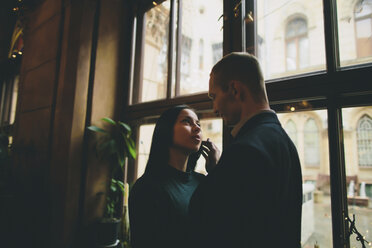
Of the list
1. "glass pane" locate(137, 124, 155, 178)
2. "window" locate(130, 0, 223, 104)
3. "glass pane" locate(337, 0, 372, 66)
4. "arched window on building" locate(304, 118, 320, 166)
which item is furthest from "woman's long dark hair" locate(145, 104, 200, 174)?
"glass pane" locate(137, 124, 155, 178)

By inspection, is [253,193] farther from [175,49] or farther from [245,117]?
[175,49]

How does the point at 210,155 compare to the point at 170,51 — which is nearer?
the point at 210,155

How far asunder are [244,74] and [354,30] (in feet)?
3.51

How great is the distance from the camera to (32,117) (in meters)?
3.44

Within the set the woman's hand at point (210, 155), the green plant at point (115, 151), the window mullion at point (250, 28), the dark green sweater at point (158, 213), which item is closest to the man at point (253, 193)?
the dark green sweater at point (158, 213)

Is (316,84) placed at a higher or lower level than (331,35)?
lower

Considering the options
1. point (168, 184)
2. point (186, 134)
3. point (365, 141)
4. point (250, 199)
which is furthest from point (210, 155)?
point (365, 141)

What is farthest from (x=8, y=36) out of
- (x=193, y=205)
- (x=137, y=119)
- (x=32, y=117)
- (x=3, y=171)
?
(x=193, y=205)

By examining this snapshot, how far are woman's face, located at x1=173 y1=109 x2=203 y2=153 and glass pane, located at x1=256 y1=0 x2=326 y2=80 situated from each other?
31.4 inches

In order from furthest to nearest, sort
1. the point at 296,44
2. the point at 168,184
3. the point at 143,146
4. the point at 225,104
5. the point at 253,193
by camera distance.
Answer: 1. the point at 143,146
2. the point at 296,44
3. the point at 168,184
4. the point at 225,104
5. the point at 253,193

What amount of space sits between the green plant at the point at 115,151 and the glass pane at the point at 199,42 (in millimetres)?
826

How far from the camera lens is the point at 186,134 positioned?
1410mm

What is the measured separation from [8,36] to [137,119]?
5317 mm

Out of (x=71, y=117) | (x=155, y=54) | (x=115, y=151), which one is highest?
(x=155, y=54)
